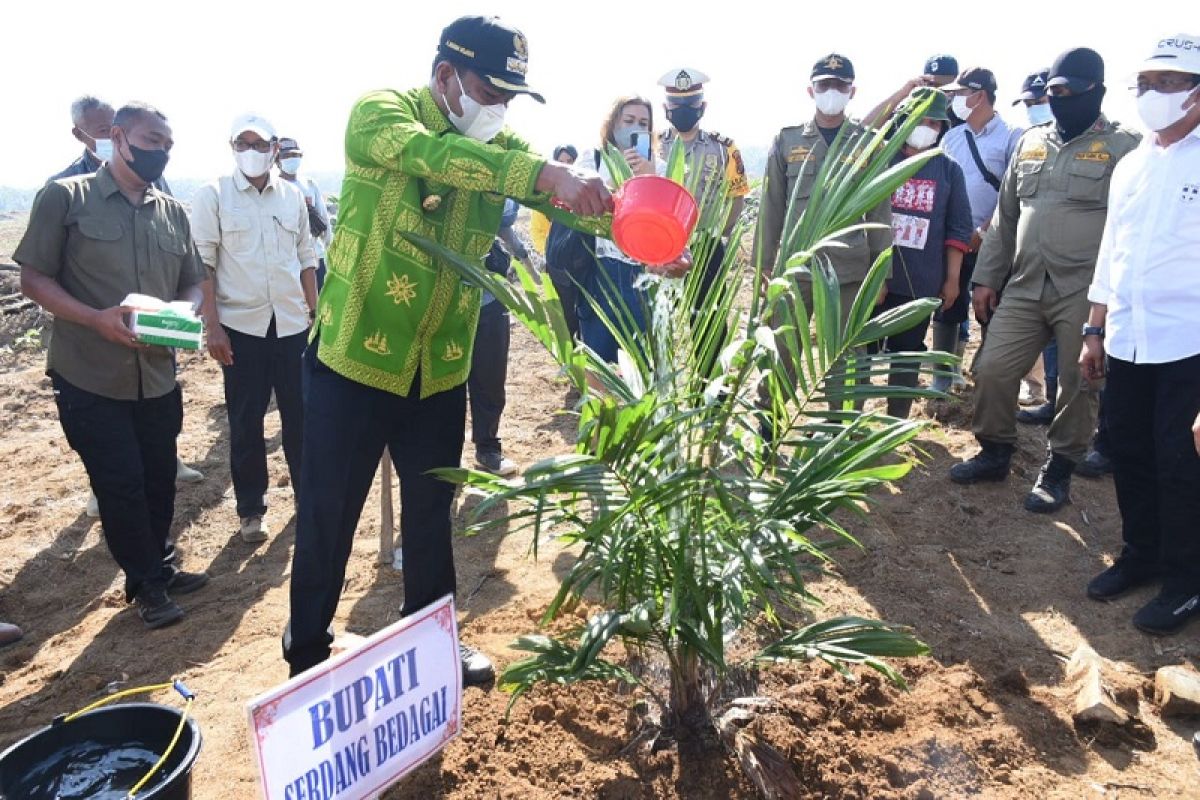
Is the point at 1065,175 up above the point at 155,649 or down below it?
above

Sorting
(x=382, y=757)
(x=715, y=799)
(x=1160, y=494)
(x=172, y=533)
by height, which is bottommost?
(x=172, y=533)

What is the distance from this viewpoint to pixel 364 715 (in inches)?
75.0

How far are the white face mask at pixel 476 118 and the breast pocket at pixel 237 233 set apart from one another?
2152 millimetres

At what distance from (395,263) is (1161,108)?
2.69 m

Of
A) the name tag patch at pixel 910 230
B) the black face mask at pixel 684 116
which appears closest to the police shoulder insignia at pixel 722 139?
the black face mask at pixel 684 116

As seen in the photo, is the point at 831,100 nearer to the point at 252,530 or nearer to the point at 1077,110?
the point at 1077,110

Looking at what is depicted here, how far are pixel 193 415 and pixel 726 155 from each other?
4.29 metres

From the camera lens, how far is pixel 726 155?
4.73 metres

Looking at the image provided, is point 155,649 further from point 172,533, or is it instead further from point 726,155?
point 726,155

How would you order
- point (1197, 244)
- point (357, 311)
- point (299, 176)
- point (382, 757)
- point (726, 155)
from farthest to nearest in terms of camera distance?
point (299, 176)
point (726, 155)
point (1197, 244)
point (357, 311)
point (382, 757)

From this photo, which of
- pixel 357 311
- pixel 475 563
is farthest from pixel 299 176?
pixel 357 311

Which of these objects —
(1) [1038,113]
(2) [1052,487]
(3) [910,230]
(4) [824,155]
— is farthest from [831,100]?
(2) [1052,487]

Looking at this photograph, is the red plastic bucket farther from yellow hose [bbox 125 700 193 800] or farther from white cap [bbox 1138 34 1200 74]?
white cap [bbox 1138 34 1200 74]

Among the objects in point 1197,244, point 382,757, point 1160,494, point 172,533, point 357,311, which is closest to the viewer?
point 382,757
